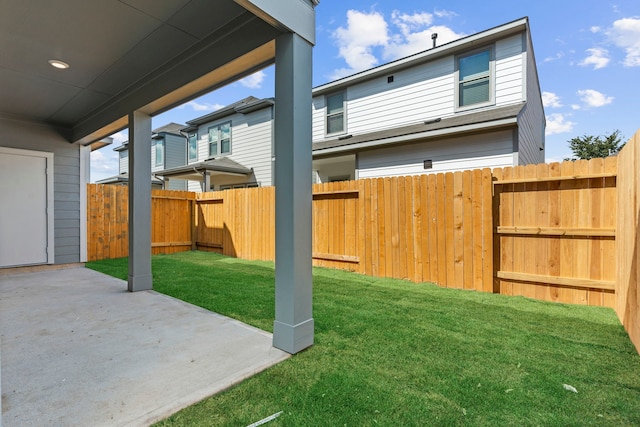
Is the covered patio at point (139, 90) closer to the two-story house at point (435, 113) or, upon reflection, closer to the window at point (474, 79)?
the two-story house at point (435, 113)

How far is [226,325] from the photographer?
3264 millimetres

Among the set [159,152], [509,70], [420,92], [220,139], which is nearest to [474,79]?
[509,70]

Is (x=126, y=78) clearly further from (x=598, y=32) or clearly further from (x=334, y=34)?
(x=598, y=32)

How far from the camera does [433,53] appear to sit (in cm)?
775

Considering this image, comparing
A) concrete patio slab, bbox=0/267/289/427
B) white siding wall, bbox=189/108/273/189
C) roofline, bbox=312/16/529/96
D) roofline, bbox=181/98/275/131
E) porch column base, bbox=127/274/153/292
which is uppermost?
roofline, bbox=181/98/275/131

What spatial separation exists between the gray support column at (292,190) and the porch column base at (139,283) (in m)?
3.07

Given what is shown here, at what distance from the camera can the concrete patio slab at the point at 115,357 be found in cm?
189

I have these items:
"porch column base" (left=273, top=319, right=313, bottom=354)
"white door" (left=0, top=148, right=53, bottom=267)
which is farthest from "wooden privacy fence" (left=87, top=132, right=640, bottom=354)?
"white door" (left=0, top=148, right=53, bottom=267)

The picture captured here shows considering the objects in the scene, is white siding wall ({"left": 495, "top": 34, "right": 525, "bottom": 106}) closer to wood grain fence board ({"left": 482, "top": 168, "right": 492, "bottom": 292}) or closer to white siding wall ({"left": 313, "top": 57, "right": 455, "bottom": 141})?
white siding wall ({"left": 313, "top": 57, "right": 455, "bottom": 141})

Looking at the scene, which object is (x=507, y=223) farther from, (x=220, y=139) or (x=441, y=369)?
(x=220, y=139)

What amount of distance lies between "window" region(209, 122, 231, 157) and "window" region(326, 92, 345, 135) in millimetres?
5070

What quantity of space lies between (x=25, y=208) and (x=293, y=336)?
6789 millimetres

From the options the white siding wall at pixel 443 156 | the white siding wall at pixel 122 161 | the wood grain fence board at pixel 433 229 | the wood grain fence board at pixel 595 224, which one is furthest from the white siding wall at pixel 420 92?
the white siding wall at pixel 122 161

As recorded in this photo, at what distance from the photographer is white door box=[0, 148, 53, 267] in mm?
6020
